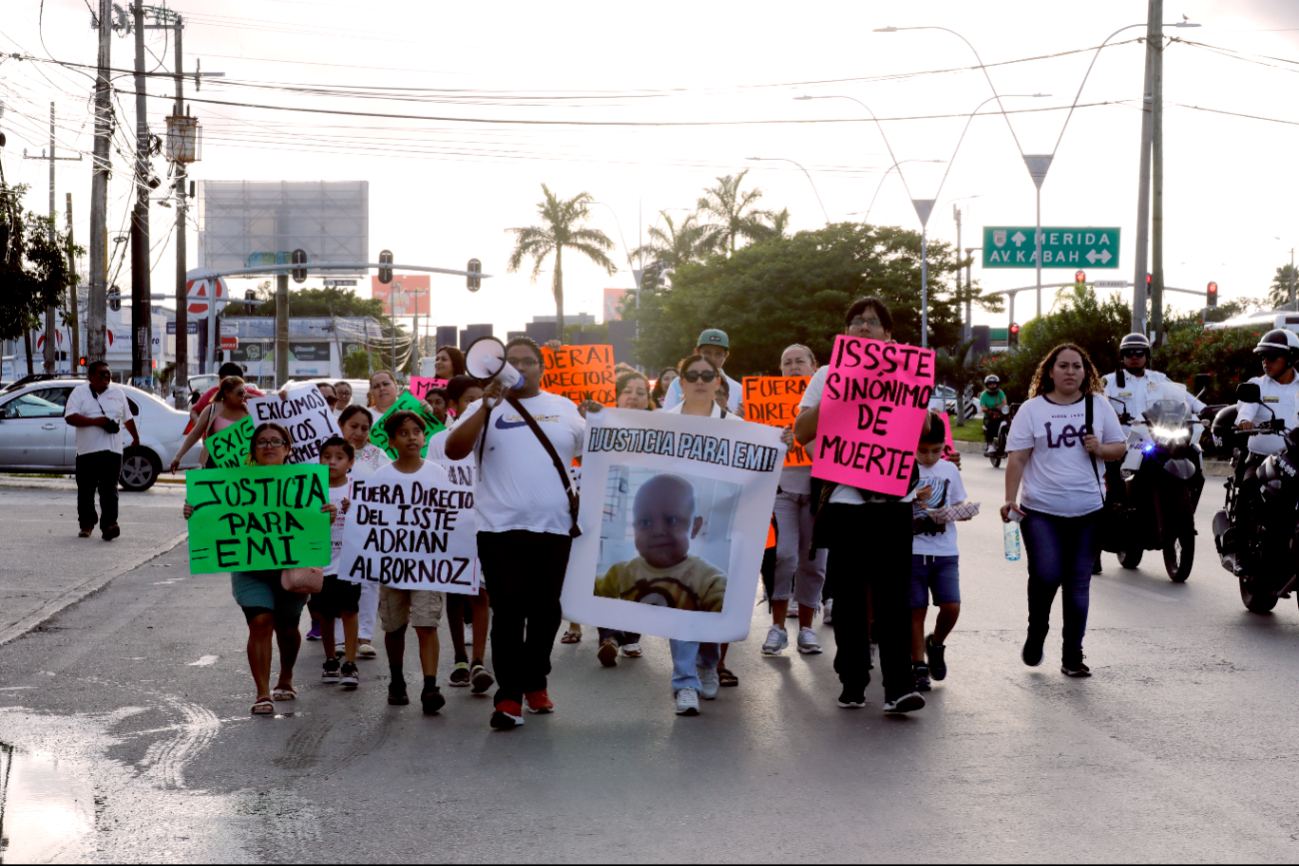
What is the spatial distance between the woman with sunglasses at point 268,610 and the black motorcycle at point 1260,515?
19.6ft

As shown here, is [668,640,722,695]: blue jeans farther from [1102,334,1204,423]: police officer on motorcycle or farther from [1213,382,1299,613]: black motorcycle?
[1102,334,1204,423]: police officer on motorcycle

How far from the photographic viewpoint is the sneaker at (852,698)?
278 inches

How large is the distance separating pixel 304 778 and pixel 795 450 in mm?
3995

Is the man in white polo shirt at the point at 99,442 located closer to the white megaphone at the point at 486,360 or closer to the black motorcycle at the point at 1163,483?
the white megaphone at the point at 486,360

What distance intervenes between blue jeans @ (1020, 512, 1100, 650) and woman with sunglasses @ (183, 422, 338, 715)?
370cm

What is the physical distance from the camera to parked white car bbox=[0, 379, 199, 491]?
22250 mm

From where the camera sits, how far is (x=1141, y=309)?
2723cm

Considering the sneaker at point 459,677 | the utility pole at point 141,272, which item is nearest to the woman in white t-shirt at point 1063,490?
the sneaker at point 459,677

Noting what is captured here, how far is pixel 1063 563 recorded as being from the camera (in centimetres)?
794

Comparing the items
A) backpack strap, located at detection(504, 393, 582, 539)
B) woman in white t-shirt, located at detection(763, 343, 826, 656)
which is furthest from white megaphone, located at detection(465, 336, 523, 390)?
woman in white t-shirt, located at detection(763, 343, 826, 656)

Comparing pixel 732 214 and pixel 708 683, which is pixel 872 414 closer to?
pixel 708 683

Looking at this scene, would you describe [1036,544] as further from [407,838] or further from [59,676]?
[59,676]

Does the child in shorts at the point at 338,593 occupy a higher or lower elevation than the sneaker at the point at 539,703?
higher

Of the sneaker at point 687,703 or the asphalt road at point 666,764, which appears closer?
the asphalt road at point 666,764
